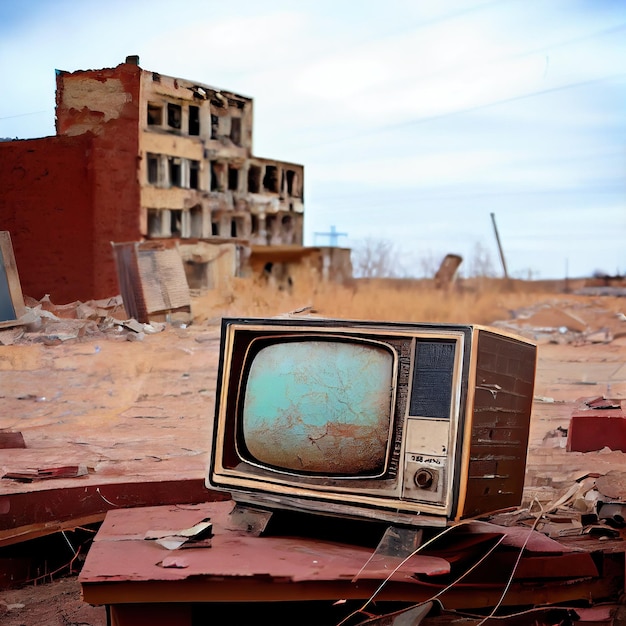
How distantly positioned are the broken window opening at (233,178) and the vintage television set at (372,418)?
2089mm

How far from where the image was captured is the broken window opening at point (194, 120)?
4.17 m

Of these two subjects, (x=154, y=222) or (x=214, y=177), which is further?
(x=214, y=177)

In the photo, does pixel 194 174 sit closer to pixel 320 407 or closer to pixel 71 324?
pixel 71 324

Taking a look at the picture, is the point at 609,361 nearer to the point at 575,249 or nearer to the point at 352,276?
the point at 575,249

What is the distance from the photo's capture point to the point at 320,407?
2320 millimetres

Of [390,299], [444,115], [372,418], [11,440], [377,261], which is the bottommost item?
[11,440]

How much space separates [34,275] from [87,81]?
90 centimetres

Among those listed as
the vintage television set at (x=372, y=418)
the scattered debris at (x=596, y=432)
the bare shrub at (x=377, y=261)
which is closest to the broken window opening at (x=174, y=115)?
the bare shrub at (x=377, y=261)

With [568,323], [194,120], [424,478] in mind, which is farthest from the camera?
[568,323]

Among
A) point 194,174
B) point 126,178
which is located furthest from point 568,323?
point 126,178

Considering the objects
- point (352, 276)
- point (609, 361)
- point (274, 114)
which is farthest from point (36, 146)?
point (609, 361)

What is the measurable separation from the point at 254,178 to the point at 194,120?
41 centimetres

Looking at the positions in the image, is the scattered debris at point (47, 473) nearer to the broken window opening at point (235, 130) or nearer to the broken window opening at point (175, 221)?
the broken window opening at point (175, 221)

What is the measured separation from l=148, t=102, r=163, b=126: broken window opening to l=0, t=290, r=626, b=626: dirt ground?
1.00 meters
